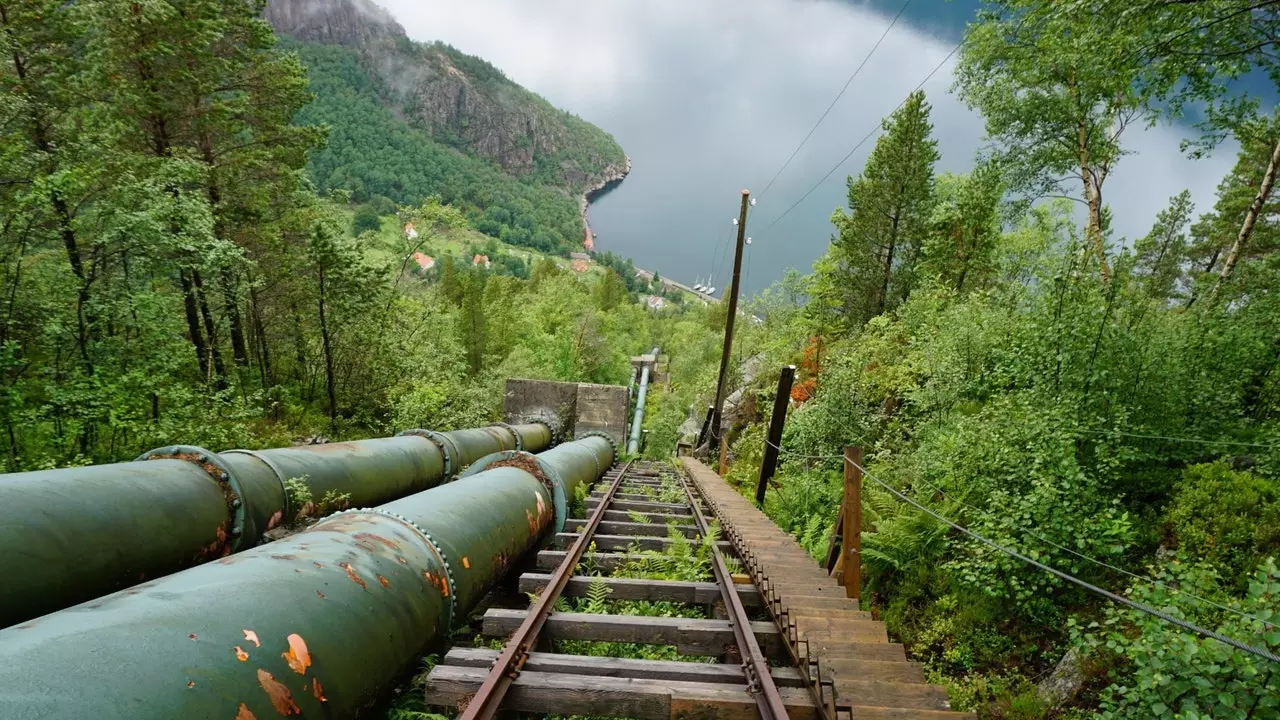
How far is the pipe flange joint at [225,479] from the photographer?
4941 millimetres

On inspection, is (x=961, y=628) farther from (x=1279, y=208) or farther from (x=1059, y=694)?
(x=1279, y=208)

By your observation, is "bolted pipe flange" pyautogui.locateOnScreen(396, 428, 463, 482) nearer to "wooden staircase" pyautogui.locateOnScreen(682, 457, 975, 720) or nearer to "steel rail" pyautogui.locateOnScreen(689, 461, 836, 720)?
"steel rail" pyautogui.locateOnScreen(689, 461, 836, 720)

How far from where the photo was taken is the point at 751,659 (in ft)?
11.3

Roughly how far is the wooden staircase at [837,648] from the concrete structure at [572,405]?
62.7ft

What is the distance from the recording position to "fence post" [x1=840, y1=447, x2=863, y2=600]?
501cm

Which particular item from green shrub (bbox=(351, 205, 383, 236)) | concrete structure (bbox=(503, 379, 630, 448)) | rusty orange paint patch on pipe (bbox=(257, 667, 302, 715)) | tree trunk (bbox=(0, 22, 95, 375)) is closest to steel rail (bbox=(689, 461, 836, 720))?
rusty orange paint patch on pipe (bbox=(257, 667, 302, 715))

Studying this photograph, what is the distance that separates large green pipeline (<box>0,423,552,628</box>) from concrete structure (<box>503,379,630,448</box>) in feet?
58.6

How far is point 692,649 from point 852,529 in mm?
2140

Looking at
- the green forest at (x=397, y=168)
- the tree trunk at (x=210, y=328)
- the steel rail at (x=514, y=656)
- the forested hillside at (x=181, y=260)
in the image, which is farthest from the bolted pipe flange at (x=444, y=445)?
the green forest at (x=397, y=168)

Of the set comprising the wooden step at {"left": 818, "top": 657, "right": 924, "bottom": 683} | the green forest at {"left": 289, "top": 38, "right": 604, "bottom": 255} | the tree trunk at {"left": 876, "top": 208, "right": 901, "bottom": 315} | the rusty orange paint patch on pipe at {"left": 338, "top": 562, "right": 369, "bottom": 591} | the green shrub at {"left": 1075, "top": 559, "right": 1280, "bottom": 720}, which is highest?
the green forest at {"left": 289, "top": 38, "right": 604, "bottom": 255}

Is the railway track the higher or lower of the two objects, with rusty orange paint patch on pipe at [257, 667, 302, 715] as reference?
lower

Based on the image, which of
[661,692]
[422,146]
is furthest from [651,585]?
[422,146]

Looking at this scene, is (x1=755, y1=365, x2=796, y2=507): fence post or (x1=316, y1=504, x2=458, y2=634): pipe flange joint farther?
(x1=755, y1=365, x2=796, y2=507): fence post

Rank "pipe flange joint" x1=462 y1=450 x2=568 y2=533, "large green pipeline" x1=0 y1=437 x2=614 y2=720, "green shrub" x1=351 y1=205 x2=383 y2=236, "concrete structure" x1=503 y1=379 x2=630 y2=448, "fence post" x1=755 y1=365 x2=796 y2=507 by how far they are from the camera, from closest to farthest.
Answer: "large green pipeline" x1=0 y1=437 x2=614 y2=720, "pipe flange joint" x1=462 y1=450 x2=568 y2=533, "fence post" x1=755 y1=365 x2=796 y2=507, "concrete structure" x1=503 y1=379 x2=630 y2=448, "green shrub" x1=351 y1=205 x2=383 y2=236
